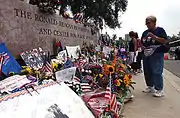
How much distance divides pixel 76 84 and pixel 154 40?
2.05 meters

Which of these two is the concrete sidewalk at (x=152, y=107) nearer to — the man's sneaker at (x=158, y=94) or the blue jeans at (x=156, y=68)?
the man's sneaker at (x=158, y=94)

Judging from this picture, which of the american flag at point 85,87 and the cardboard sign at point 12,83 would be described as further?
the american flag at point 85,87

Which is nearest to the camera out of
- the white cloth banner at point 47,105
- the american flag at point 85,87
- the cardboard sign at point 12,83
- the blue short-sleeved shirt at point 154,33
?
the white cloth banner at point 47,105

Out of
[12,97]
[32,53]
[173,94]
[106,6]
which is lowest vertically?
[173,94]

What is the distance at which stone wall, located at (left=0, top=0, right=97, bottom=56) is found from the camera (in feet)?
13.3

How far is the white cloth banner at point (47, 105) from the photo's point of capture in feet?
6.67

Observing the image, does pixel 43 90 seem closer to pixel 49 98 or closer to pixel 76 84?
pixel 49 98

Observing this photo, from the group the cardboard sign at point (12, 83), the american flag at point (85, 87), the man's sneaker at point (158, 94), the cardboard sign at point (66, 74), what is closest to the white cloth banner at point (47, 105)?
the cardboard sign at point (12, 83)

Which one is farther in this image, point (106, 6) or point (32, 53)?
point (106, 6)

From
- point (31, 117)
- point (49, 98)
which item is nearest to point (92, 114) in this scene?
point (49, 98)

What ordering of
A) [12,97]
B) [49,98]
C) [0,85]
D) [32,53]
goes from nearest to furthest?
[12,97] < [49,98] < [0,85] < [32,53]

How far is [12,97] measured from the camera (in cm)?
220

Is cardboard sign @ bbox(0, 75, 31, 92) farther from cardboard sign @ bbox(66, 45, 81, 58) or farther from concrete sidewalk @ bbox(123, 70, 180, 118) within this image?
cardboard sign @ bbox(66, 45, 81, 58)

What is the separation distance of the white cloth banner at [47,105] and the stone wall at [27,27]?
1755 mm
